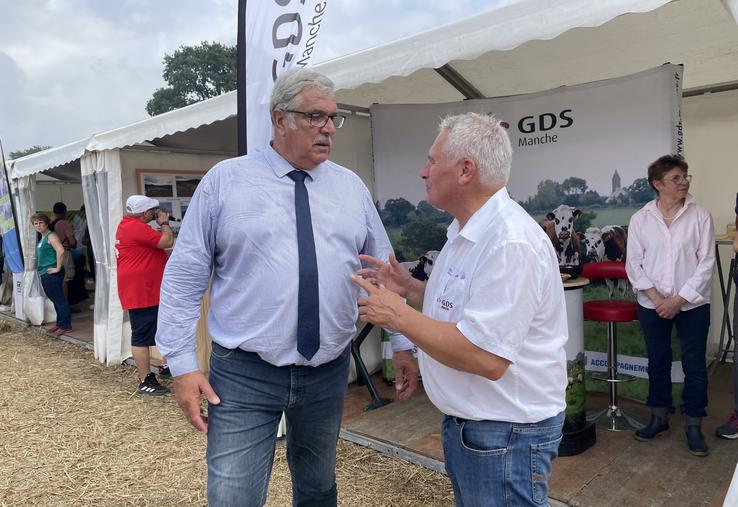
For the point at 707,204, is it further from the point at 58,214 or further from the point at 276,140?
the point at 58,214

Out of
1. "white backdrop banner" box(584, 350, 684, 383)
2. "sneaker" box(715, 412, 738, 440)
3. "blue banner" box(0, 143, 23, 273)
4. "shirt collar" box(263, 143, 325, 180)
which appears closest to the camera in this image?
"shirt collar" box(263, 143, 325, 180)

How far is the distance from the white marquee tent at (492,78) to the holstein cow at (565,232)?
3.60 feet

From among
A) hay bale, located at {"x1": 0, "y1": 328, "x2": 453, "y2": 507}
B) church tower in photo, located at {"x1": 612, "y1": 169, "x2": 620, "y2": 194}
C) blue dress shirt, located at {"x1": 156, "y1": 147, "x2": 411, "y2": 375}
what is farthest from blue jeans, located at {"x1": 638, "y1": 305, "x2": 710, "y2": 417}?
blue dress shirt, located at {"x1": 156, "y1": 147, "x2": 411, "y2": 375}

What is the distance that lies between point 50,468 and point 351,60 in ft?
11.1

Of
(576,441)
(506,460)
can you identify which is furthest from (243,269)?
(576,441)

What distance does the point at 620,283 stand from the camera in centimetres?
406

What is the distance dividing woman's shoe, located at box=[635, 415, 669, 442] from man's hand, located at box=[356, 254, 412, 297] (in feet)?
8.05

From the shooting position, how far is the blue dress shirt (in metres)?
1.74

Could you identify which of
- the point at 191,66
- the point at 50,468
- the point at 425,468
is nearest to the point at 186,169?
the point at 50,468

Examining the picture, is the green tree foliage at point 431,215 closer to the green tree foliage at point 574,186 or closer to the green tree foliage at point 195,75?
the green tree foliage at point 574,186

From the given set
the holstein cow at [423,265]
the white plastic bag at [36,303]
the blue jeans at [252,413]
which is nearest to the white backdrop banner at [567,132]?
the holstein cow at [423,265]

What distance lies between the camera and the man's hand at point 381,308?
1.41 meters

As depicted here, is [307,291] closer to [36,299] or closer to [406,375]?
[406,375]

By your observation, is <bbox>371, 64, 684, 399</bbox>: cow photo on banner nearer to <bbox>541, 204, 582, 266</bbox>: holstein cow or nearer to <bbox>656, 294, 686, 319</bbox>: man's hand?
<bbox>541, 204, 582, 266</bbox>: holstein cow
